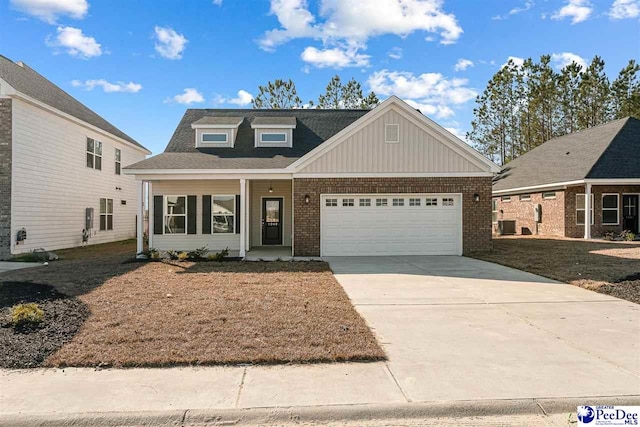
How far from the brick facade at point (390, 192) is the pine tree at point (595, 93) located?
2473cm

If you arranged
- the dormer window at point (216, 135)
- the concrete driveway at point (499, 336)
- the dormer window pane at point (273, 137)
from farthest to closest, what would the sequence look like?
the dormer window pane at point (273, 137)
the dormer window at point (216, 135)
the concrete driveway at point (499, 336)

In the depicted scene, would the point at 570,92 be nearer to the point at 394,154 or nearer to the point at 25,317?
the point at 394,154

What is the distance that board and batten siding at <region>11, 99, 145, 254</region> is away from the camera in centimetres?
1380

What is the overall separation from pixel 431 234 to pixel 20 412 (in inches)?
488

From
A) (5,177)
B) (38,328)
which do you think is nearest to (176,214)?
(5,177)

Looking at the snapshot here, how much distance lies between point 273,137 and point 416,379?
13.8 metres

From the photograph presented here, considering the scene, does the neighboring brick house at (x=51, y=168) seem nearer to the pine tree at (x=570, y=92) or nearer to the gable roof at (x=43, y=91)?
the gable roof at (x=43, y=91)

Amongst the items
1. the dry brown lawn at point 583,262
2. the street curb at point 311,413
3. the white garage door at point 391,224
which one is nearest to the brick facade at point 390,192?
the white garage door at point 391,224

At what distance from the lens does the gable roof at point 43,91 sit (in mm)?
14211

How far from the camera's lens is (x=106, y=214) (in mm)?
20078

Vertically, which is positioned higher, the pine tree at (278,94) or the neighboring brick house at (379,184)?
the pine tree at (278,94)

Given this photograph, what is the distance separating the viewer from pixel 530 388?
383 cm

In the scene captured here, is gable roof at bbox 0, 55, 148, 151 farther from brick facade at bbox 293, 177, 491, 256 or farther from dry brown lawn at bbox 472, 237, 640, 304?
dry brown lawn at bbox 472, 237, 640, 304

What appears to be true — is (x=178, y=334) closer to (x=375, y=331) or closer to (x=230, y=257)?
(x=375, y=331)
